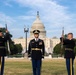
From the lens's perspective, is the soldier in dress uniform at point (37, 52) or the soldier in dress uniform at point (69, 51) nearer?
the soldier in dress uniform at point (37, 52)

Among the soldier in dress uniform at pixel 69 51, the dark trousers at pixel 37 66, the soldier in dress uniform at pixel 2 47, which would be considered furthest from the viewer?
the soldier in dress uniform at pixel 69 51

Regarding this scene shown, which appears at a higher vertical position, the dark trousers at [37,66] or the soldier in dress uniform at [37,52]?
the soldier in dress uniform at [37,52]

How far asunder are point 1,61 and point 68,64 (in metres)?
2.52

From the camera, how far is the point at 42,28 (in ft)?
649

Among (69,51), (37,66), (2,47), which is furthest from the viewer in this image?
(69,51)

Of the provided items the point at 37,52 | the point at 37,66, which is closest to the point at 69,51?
the point at 37,52

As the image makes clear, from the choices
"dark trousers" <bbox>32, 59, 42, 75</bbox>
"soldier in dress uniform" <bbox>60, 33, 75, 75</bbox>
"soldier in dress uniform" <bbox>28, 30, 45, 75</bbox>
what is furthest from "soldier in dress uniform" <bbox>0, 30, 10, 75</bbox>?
"soldier in dress uniform" <bbox>60, 33, 75, 75</bbox>

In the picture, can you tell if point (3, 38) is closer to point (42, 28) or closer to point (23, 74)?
point (23, 74)

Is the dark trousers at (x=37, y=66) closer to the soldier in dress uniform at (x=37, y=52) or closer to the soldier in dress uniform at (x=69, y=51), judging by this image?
the soldier in dress uniform at (x=37, y=52)

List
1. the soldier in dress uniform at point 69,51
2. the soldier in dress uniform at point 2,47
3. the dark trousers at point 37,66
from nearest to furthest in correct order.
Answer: the dark trousers at point 37,66
the soldier in dress uniform at point 2,47
the soldier in dress uniform at point 69,51

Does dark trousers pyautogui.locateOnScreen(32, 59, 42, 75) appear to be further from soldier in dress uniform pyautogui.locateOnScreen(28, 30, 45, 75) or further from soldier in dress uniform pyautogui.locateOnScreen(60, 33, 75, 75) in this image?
soldier in dress uniform pyautogui.locateOnScreen(60, 33, 75, 75)

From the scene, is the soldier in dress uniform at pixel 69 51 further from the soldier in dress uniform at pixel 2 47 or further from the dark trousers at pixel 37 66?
the soldier in dress uniform at pixel 2 47

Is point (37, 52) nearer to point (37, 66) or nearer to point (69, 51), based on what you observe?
point (37, 66)

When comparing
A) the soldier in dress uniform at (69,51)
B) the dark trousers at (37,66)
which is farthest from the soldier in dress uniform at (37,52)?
the soldier in dress uniform at (69,51)
